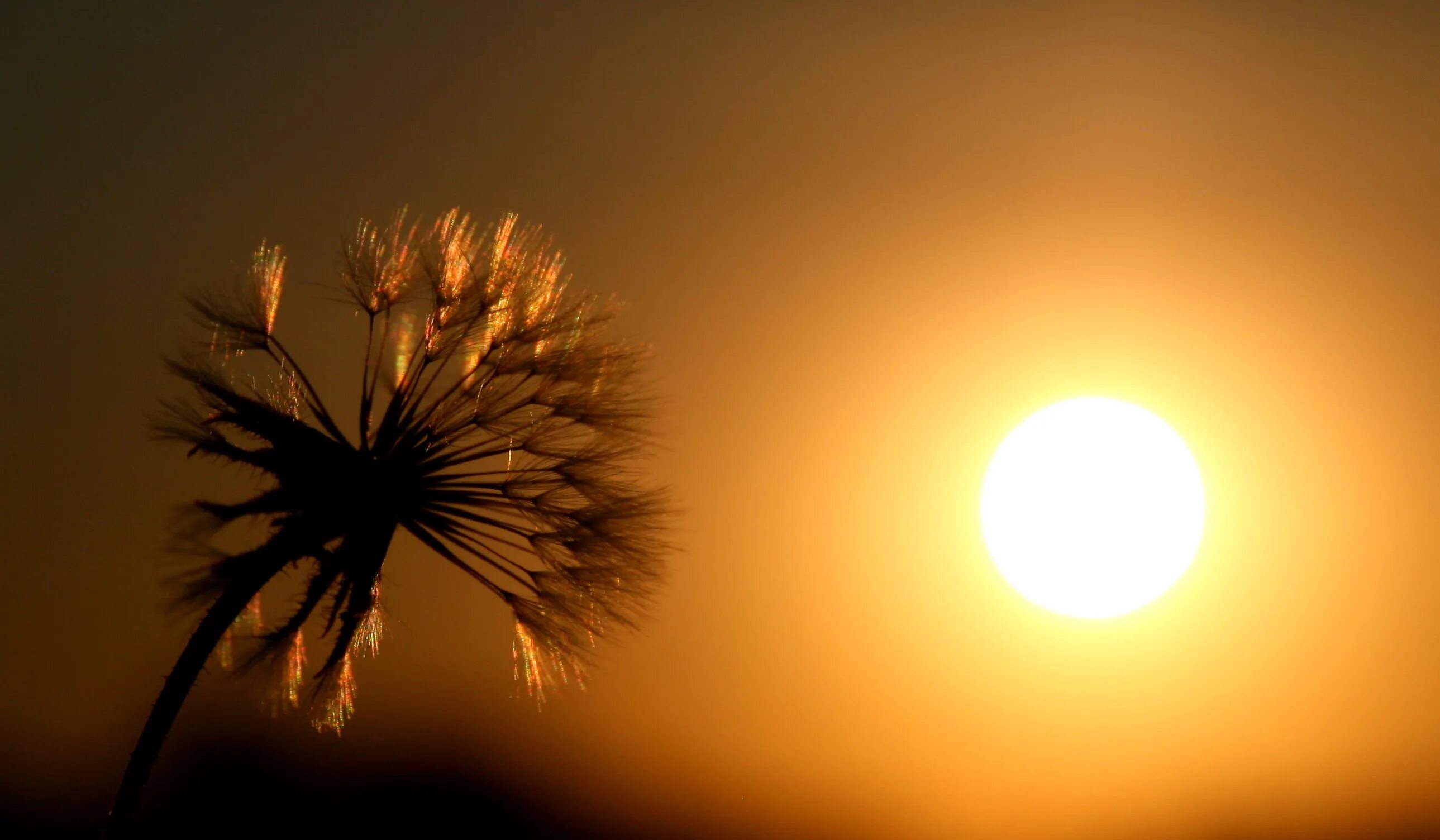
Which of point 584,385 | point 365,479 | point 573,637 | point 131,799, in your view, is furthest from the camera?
point 584,385

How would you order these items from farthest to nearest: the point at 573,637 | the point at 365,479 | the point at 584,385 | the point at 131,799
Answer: the point at 584,385
the point at 573,637
the point at 365,479
the point at 131,799

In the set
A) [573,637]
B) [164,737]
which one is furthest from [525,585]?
[164,737]

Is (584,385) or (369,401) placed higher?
(584,385)

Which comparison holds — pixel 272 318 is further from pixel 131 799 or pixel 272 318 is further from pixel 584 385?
pixel 131 799

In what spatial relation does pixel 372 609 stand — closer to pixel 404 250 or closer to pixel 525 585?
pixel 525 585

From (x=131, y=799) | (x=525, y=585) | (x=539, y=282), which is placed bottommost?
(x=131, y=799)

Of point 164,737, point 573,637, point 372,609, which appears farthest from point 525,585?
point 164,737

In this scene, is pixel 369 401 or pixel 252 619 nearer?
pixel 369 401
